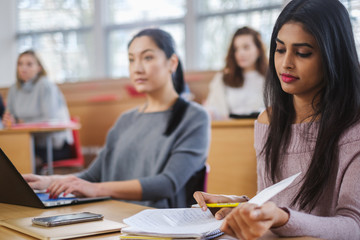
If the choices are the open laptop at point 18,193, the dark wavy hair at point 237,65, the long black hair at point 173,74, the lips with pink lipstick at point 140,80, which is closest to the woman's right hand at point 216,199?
the open laptop at point 18,193

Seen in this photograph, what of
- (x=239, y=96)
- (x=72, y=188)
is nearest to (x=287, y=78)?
(x=72, y=188)

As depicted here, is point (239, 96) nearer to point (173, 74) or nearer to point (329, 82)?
point (173, 74)

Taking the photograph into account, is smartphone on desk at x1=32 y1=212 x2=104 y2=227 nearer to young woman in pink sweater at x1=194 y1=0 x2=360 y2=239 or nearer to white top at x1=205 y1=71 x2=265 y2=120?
young woman in pink sweater at x1=194 y1=0 x2=360 y2=239

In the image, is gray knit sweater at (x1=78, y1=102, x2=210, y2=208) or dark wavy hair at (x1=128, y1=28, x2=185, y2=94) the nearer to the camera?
gray knit sweater at (x1=78, y1=102, x2=210, y2=208)

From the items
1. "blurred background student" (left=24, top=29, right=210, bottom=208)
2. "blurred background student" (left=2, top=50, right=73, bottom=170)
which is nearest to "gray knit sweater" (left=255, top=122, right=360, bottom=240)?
"blurred background student" (left=24, top=29, right=210, bottom=208)

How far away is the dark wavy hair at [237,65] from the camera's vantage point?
4168mm

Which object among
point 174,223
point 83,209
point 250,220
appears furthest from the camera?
point 83,209

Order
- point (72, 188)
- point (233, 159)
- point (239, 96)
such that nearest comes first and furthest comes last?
point (72, 188) → point (233, 159) → point (239, 96)

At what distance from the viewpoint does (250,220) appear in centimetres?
75

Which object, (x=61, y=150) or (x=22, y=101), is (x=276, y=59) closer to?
(x=61, y=150)

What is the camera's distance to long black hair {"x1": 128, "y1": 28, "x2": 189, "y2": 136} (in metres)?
1.91

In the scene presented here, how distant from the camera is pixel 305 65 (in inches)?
43.1

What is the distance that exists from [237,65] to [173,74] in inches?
87.8

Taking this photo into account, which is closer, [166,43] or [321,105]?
[321,105]
